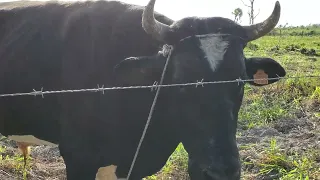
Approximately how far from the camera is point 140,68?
12.6 feet

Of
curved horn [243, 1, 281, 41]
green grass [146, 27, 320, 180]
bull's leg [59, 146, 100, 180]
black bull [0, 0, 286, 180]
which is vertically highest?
curved horn [243, 1, 281, 41]

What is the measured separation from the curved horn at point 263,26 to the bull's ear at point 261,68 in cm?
22

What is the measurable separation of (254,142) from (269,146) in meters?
0.42

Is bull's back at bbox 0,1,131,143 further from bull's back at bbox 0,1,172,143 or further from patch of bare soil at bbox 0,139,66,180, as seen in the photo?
patch of bare soil at bbox 0,139,66,180

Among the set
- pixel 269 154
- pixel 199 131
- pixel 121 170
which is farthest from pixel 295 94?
pixel 199 131

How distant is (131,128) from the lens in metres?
4.23

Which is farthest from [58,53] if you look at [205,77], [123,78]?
[205,77]

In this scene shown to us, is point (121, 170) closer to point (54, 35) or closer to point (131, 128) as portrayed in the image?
point (131, 128)

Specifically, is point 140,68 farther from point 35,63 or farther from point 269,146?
point 269,146

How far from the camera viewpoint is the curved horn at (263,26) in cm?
389

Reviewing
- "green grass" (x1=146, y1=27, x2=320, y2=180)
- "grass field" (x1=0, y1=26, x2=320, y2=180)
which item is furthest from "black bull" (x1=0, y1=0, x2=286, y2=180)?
"green grass" (x1=146, y1=27, x2=320, y2=180)

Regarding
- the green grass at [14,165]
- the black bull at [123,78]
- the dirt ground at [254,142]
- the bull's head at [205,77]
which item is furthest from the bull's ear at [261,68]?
the green grass at [14,165]

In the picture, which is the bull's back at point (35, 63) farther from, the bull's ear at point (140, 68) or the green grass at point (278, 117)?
the green grass at point (278, 117)

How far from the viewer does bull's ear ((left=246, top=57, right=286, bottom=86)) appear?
4074mm
